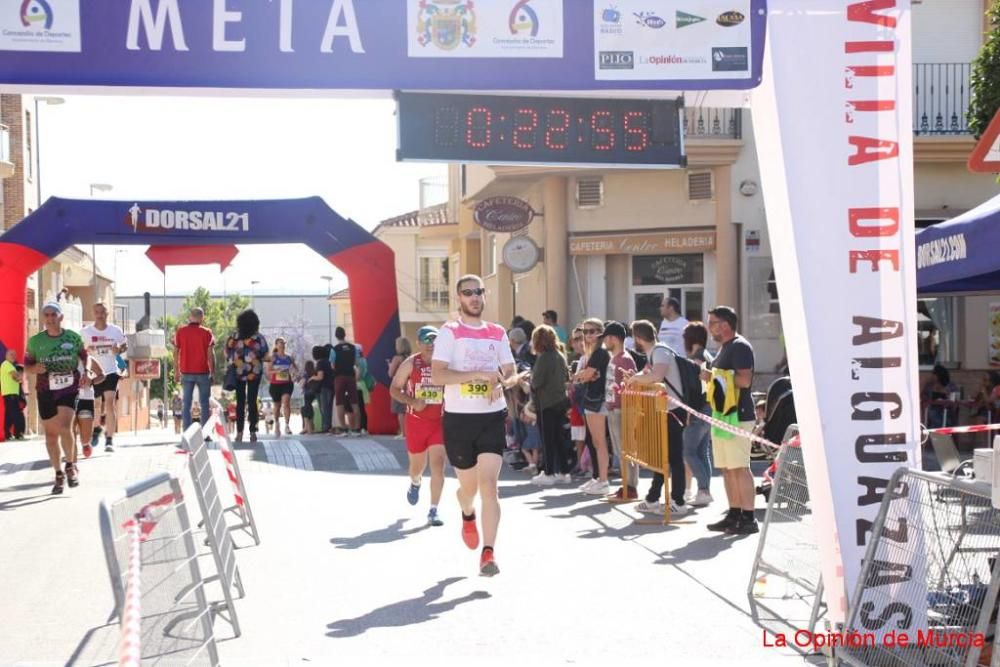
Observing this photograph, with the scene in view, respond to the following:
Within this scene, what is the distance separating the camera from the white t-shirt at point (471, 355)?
30.4ft

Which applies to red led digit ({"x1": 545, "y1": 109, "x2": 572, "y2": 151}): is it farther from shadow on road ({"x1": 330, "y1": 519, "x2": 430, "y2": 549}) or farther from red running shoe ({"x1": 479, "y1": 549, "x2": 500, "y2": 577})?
shadow on road ({"x1": 330, "y1": 519, "x2": 430, "y2": 549})

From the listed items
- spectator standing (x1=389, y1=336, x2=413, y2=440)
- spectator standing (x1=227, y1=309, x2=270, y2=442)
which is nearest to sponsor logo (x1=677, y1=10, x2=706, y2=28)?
spectator standing (x1=389, y1=336, x2=413, y2=440)

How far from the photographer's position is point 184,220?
21625mm

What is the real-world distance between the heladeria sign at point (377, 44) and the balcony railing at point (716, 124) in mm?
18147

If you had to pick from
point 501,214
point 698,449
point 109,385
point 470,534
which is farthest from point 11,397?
point 470,534

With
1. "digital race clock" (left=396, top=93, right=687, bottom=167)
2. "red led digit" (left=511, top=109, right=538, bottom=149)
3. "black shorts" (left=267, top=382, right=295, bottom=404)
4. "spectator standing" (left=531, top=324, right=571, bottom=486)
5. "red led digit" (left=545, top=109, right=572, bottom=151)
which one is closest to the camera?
"digital race clock" (left=396, top=93, right=687, bottom=167)

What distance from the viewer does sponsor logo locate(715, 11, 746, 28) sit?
767 cm

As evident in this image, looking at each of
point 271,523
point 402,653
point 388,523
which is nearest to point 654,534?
point 388,523

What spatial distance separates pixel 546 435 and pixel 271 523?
4.19 metres

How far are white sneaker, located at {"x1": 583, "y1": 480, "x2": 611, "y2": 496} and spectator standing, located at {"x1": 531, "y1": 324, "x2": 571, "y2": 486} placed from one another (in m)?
1.07

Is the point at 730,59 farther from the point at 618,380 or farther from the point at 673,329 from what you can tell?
the point at 673,329

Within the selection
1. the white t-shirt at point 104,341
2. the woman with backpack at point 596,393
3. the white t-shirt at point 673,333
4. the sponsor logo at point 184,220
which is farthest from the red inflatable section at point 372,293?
the woman with backpack at point 596,393

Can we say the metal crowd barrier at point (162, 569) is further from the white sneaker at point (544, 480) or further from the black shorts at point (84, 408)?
the black shorts at point (84, 408)

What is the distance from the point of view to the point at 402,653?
22.9 ft
